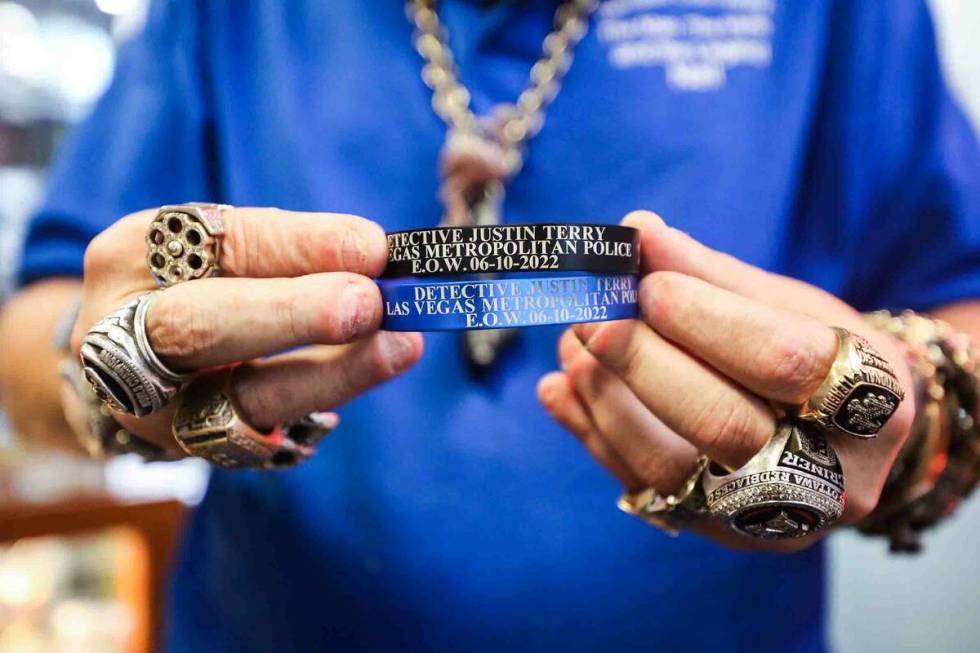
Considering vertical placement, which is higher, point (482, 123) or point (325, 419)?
point (482, 123)

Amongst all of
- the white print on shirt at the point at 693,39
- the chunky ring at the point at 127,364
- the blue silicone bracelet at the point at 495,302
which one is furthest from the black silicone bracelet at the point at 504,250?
the white print on shirt at the point at 693,39

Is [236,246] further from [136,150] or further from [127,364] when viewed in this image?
[136,150]

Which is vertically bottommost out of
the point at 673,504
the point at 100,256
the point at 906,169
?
the point at 673,504

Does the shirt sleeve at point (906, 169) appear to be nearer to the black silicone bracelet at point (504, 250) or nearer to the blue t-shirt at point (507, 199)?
the blue t-shirt at point (507, 199)

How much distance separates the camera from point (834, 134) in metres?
0.60

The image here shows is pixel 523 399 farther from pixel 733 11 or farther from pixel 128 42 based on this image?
pixel 128 42

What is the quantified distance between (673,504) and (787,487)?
0.23 feet

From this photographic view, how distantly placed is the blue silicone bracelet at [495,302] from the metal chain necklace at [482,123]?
17cm

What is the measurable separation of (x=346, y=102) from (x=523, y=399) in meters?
0.25

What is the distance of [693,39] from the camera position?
56 cm

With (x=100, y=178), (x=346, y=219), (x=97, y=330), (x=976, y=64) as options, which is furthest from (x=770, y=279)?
(x=976, y=64)

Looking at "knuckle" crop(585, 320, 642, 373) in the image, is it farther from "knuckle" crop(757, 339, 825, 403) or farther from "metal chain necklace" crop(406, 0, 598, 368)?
"metal chain necklace" crop(406, 0, 598, 368)

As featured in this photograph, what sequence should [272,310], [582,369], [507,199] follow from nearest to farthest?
1. [272,310]
2. [582,369]
3. [507,199]

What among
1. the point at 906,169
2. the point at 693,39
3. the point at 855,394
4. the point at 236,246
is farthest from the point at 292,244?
the point at 906,169
